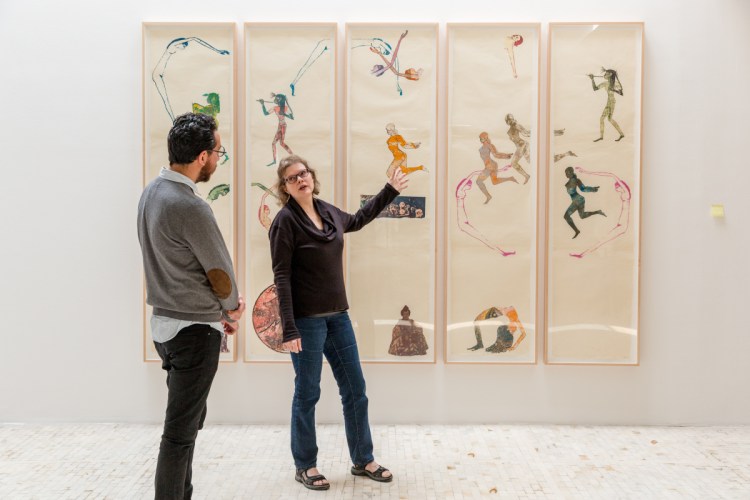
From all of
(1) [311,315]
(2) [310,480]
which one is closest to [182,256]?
(1) [311,315]

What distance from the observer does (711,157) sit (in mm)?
3436

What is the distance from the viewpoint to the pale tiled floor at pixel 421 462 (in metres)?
2.72

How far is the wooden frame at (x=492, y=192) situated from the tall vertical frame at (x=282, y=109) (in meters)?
0.64

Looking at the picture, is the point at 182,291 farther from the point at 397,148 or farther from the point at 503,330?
the point at 503,330

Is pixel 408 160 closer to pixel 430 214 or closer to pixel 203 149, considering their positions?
pixel 430 214

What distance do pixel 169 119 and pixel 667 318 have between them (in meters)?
2.83

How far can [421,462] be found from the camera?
9.89ft

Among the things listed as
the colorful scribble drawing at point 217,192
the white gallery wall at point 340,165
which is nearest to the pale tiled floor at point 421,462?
the white gallery wall at point 340,165

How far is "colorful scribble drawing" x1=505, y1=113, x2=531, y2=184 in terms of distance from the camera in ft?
11.2

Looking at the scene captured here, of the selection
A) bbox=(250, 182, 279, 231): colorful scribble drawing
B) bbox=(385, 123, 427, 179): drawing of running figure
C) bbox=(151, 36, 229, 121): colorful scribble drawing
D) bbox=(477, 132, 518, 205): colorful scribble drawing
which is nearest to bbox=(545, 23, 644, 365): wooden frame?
bbox=(477, 132, 518, 205): colorful scribble drawing

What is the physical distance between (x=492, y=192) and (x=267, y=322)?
137 cm

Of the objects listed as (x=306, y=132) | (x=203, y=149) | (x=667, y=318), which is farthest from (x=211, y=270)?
(x=667, y=318)

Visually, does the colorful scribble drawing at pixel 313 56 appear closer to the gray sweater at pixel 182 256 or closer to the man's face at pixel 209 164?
the man's face at pixel 209 164

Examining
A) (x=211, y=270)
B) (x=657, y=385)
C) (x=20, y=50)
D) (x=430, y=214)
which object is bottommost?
(x=657, y=385)
